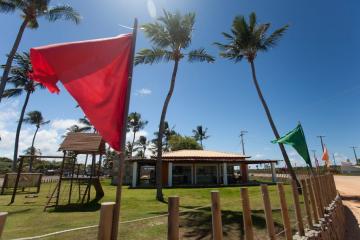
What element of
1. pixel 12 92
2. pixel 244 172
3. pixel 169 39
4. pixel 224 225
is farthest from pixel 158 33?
pixel 12 92

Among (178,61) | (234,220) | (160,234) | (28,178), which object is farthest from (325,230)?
(28,178)

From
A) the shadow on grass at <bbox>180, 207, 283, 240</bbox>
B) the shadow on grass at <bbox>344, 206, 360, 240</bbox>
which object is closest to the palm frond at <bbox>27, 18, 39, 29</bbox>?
the shadow on grass at <bbox>180, 207, 283, 240</bbox>

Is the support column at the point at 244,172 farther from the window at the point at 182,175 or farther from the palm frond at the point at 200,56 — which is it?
the palm frond at the point at 200,56

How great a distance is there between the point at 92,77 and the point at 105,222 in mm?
1690

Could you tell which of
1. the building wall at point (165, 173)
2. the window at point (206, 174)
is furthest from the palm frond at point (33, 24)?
the window at point (206, 174)

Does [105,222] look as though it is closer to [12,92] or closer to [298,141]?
[298,141]

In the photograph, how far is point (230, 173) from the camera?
29062 mm

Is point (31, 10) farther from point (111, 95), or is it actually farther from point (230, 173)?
point (230, 173)

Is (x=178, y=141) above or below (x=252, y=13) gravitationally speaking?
below

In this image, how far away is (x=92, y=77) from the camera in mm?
2924

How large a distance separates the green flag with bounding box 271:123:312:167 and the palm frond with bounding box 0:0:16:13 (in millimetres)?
18357

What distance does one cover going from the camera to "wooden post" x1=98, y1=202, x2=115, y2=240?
1.98 meters

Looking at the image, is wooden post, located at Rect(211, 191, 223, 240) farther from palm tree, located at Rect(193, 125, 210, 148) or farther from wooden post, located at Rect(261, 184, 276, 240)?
palm tree, located at Rect(193, 125, 210, 148)

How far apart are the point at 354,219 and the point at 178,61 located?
12.8 metres
